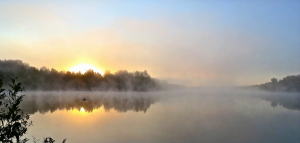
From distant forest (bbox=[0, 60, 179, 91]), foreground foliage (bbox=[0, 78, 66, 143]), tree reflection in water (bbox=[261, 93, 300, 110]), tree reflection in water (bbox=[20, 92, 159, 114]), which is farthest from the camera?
distant forest (bbox=[0, 60, 179, 91])

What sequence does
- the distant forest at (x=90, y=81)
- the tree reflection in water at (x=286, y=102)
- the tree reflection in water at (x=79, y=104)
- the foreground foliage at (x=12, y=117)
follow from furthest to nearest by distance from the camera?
the distant forest at (x=90, y=81), the tree reflection in water at (x=286, y=102), the tree reflection in water at (x=79, y=104), the foreground foliage at (x=12, y=117)

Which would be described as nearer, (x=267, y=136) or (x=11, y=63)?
(x=267, y=136)

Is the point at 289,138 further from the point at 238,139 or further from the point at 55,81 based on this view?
the point at 55,81

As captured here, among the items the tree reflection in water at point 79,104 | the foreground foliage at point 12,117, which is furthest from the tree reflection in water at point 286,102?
the foreground foliage at point 12,117

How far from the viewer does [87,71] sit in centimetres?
4775

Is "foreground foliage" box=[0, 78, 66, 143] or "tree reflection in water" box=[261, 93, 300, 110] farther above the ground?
"foreground foliage" box=[0, 78, 66, 143]

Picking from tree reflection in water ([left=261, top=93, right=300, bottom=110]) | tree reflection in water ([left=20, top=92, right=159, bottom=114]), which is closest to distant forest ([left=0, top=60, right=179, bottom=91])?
tree reflection in water ([left=20, top=92, right=159, bottom=114])

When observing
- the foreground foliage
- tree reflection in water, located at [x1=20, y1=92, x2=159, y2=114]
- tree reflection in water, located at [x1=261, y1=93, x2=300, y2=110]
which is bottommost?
tree reflection in water, located at [x1=261, y1=93, x2=300, y2=110]

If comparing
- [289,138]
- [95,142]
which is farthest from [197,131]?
[95,142]

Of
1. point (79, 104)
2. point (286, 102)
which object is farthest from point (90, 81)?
point (286, 102)

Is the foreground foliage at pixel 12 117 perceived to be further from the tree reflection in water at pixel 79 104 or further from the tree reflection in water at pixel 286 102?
the tree reflection in water at pixel 286 102

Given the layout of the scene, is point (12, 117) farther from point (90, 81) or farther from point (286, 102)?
point (90, 81)

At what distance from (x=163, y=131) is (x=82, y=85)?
43966 mm

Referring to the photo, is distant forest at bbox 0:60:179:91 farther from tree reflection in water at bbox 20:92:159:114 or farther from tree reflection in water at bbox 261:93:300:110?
tree reflection in water at bbox 261:93:300:110
